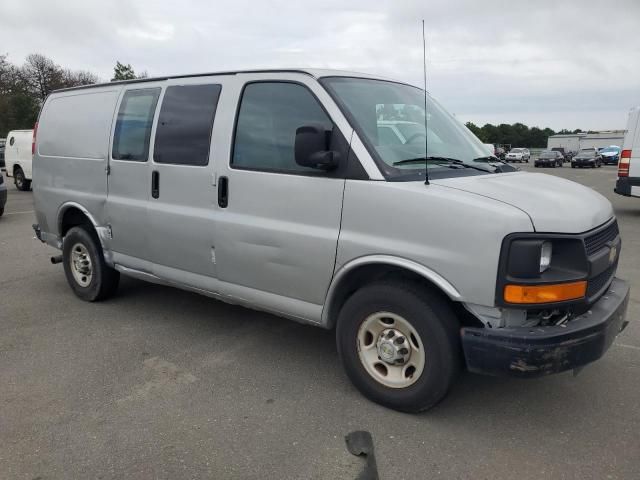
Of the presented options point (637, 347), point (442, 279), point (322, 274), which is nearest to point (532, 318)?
point (442, 279)

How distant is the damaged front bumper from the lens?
8.87ft

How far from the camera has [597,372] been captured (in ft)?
12.3

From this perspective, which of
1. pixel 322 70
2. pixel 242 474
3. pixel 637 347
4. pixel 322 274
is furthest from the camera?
pixel 637 347

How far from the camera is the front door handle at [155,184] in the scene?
430 centimetres

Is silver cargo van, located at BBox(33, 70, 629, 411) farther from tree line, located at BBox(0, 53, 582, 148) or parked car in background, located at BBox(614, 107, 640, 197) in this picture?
tree line, located at BBox(0, 53, 582, 148)

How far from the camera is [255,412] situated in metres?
3.26

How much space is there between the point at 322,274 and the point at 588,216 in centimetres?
159

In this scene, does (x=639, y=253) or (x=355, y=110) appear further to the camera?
(x=639, y=253)

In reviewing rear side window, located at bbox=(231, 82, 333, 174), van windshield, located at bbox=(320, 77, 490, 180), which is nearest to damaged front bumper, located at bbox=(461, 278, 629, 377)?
van windshield, located at bbox=(320, 77, 490, 180)

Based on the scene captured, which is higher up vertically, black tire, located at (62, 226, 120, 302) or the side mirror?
the side mirror

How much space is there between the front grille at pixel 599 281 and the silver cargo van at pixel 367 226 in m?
0.01

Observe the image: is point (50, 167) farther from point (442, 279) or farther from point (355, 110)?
point (442, 279)

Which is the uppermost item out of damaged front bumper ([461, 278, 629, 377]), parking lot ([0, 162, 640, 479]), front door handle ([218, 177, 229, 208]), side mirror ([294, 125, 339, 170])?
side mirror ([294, 125, 339, 170])

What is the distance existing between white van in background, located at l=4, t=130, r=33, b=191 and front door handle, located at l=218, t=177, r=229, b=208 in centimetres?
1592
